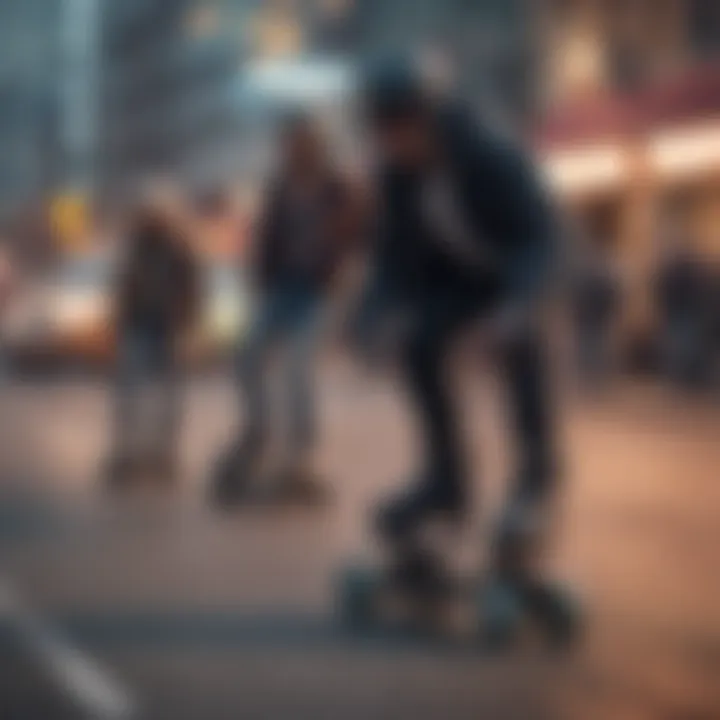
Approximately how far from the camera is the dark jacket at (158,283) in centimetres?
132

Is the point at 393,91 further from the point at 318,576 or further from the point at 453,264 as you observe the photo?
the point at 318,576

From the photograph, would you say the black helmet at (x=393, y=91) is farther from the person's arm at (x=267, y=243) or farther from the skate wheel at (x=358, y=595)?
the skate wheel at (x=358, y=595)

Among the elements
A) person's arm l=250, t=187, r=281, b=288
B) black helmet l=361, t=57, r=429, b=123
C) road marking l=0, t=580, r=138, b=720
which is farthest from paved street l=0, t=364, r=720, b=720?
black helmet l=361, t=57, r=429, b=123

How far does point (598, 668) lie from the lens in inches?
58.5

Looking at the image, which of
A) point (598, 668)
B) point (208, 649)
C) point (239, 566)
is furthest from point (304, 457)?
point (598, 668)

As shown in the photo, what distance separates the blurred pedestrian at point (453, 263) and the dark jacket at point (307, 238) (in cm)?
4

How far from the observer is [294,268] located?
1297mm

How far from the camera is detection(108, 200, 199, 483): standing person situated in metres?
1.33

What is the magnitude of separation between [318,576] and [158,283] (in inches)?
12.4

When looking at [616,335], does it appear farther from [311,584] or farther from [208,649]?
[208,649]

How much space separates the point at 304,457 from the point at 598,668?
368 mm

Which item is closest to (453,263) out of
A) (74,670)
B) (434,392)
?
(434,392)

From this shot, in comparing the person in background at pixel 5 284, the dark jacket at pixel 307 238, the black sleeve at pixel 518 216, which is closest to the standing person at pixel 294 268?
the dark jacket at pixel 307 238

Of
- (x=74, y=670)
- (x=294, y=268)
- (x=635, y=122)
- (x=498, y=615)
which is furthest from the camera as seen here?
(x=498, y=615)
